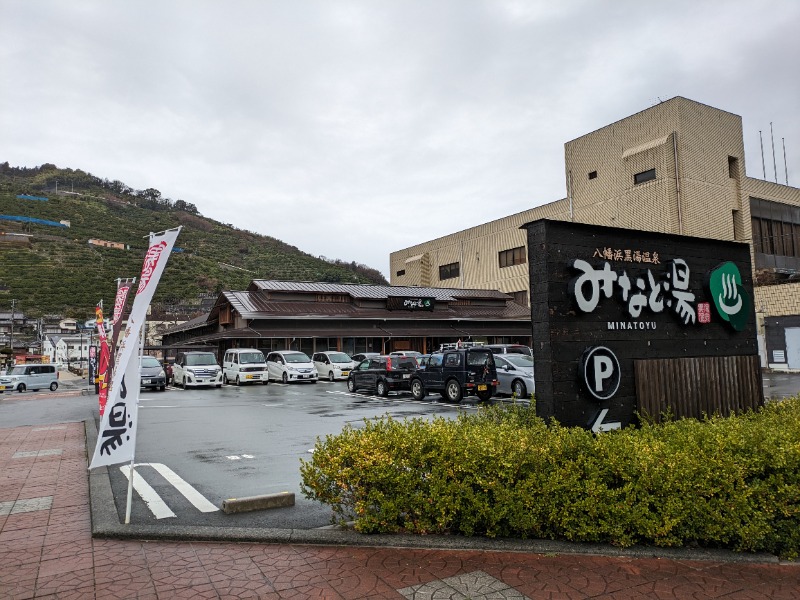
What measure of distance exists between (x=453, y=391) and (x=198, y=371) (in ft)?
47.0

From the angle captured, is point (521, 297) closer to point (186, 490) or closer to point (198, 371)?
point (198, 371)

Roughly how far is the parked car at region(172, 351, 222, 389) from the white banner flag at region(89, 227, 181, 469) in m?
21.1

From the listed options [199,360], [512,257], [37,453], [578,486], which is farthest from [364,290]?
[578,486]

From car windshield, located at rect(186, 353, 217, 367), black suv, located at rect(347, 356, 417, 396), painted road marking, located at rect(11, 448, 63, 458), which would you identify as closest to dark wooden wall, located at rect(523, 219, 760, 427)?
painted road marking, located at rect(11, 448, 63, 458)

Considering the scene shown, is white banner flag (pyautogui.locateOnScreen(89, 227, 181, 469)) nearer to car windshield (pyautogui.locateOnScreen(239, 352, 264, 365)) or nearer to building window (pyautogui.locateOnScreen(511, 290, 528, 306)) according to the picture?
car windshield (pyautogui.locateOnScreen(239, 352, 264, 365))

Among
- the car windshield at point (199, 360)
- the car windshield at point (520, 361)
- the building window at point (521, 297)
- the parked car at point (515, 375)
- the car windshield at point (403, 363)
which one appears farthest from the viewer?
the building window at point (521, 297)

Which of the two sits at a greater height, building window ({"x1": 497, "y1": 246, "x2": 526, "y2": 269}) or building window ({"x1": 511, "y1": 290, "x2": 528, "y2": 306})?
building window ({"x1": 497, "y1": 246, "x2": 526, "y2": 269})

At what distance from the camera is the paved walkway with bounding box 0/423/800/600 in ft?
12.1

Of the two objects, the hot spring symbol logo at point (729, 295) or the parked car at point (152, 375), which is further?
the parked car at point (152, 375)

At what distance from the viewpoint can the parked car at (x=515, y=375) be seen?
17.2 m

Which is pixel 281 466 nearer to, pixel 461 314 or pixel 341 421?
pixel 341 421

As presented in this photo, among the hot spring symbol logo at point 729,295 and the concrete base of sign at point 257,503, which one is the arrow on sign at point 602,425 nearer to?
the hot spring symbol logo at point 729,295

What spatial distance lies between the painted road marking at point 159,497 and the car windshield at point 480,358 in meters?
10.7

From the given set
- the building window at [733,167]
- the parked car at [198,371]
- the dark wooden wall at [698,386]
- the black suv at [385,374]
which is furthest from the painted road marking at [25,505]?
the building window at [733,167]
